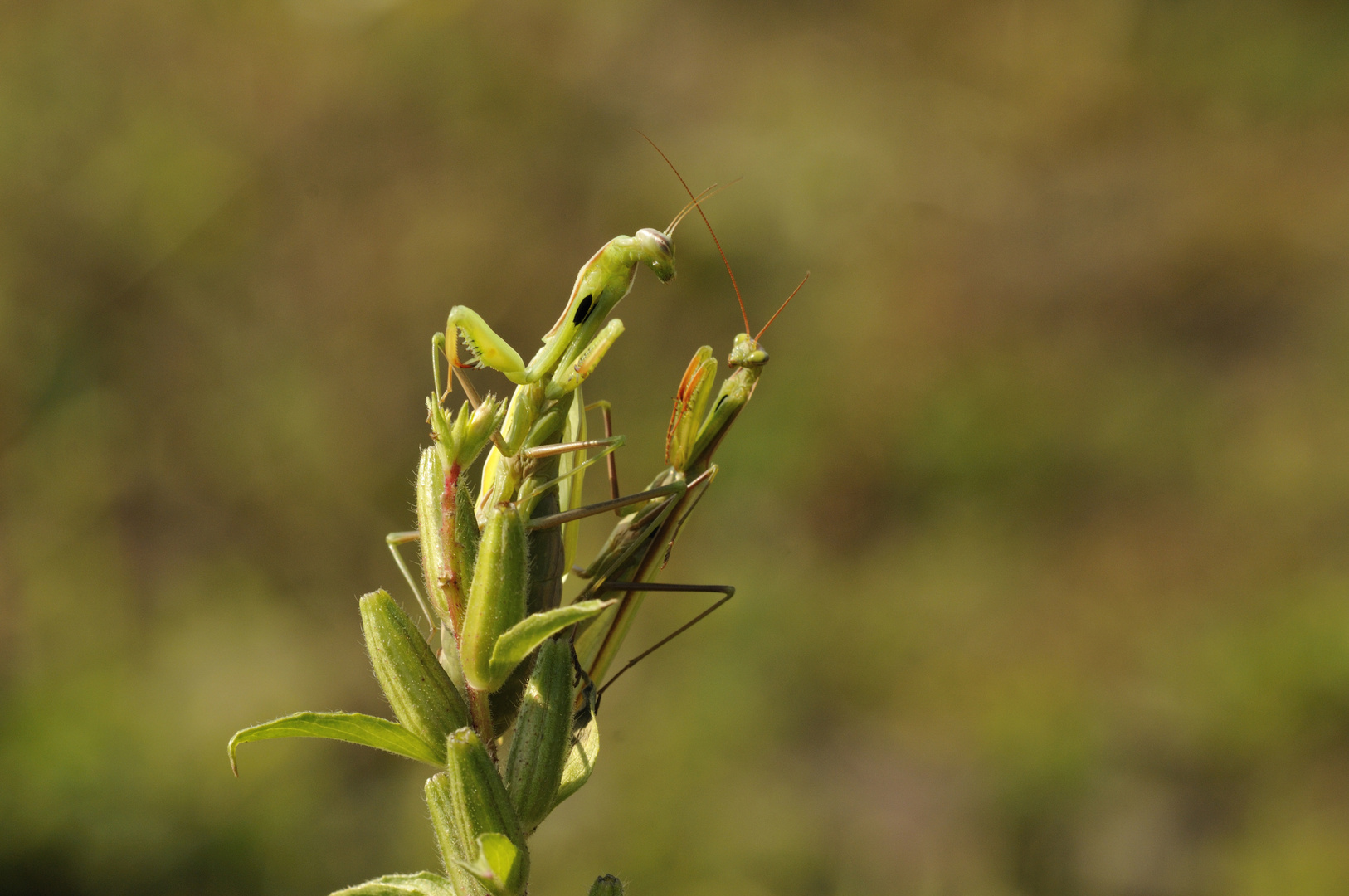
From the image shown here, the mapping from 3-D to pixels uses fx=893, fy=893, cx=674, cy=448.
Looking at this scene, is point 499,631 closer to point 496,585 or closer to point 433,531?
point 496,585

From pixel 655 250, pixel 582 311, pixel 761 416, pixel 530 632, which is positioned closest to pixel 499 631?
pixel 530 632

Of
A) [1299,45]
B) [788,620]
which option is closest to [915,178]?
[1299,45]

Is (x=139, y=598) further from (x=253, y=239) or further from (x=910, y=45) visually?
(x=910, y=45)

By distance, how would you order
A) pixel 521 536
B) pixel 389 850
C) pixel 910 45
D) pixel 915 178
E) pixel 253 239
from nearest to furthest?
pixel 521 536 < pixel 389 850 < pixel 253 239 < pixel 915 178 < pixel 910 45

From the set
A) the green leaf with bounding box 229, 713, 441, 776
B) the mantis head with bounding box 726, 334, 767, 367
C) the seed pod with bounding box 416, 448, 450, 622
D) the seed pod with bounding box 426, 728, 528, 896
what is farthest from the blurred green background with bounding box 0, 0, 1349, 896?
the seed pod with bounding box 426, 728, 528, 896

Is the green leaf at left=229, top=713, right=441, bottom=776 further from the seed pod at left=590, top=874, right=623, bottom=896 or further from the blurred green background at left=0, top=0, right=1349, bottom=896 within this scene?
the blurred green background at left=0, top=0, right=1349, bottom=896

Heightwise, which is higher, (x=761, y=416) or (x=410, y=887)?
(x=761, y=416)

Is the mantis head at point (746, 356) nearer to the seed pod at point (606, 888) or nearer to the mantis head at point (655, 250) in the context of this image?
the mantis head at point (655, 250)
